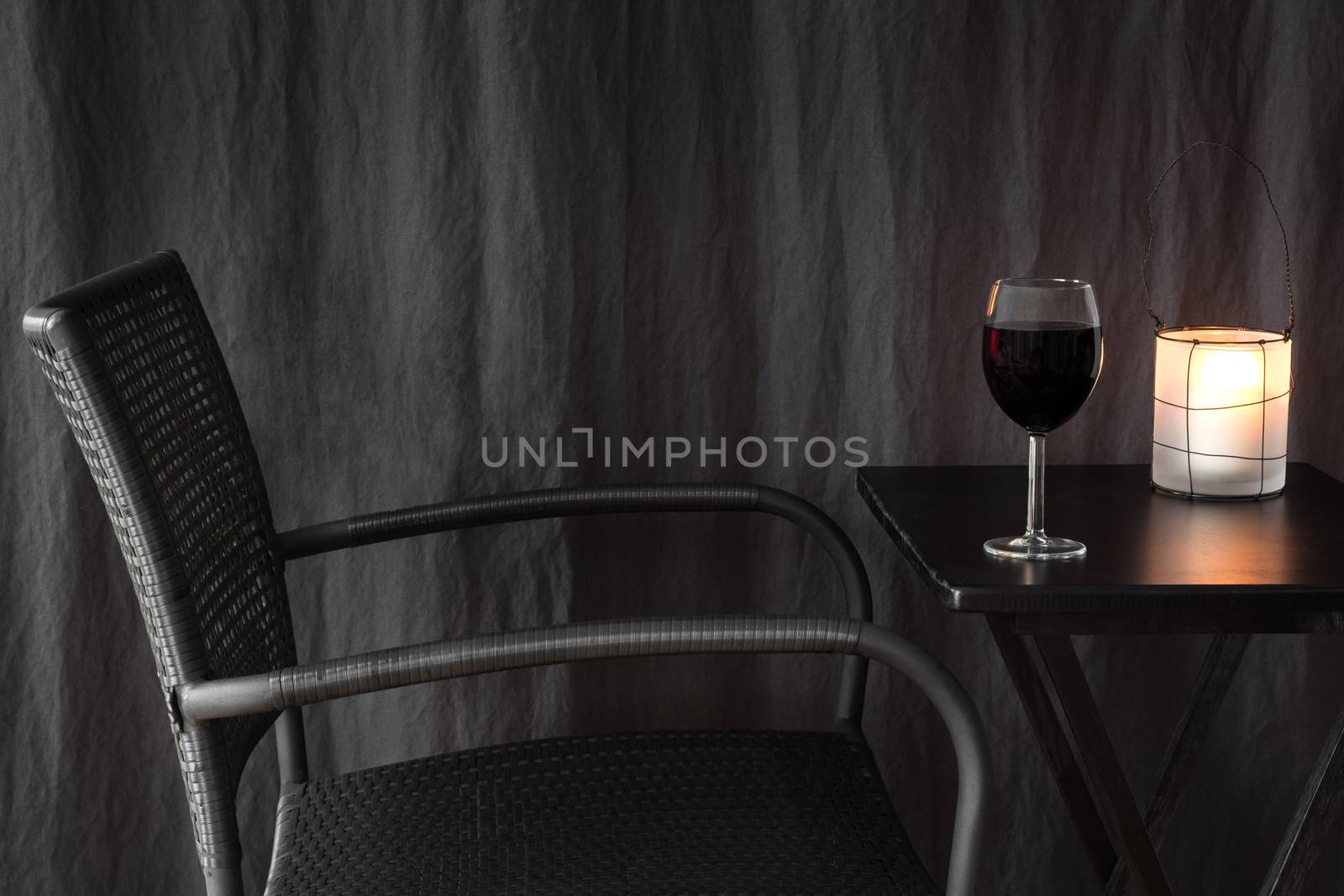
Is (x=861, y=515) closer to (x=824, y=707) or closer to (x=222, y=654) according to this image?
(x=824, y=707)

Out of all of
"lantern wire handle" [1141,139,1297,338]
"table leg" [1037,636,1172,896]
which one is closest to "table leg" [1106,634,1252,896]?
"table leg" [1037,636,1172,896]

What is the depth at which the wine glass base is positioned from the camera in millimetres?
1134

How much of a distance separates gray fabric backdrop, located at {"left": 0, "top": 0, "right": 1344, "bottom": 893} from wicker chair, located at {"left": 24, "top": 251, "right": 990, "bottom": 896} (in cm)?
27

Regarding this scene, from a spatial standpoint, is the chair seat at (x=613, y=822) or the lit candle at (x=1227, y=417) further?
the lit candle at (x=1227, y=417)

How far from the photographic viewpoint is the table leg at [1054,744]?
1.24m

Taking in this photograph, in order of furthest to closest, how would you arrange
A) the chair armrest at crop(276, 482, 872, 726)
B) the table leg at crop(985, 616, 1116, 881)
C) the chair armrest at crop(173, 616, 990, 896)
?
the chair armrest at crop(276, 482, 872, 726) < the table leg at crop(985, 616, 1116, 881) < the chair armrest at crop(173, 616, 990, 896)

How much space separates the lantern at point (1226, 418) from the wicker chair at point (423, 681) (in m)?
0.35

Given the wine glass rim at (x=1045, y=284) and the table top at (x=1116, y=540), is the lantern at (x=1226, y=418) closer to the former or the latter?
the table top at (x=1116, y=540)

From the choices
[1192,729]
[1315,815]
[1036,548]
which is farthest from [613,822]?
[1192,729]

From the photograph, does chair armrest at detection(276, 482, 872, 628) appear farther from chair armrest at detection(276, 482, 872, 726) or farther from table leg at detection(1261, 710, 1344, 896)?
table leg at detection(1261, 710, 1344, 896)

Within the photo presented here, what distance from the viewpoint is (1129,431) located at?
1659mm

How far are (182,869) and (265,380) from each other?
2.12 feet

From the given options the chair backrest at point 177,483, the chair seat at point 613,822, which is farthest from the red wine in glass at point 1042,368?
the chair backrest at point 177,483

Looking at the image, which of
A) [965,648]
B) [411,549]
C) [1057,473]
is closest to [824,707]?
[965,648]
